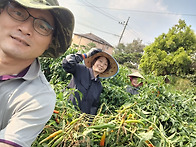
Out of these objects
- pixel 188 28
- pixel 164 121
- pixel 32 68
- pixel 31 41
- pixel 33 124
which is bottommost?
pixel 164 121

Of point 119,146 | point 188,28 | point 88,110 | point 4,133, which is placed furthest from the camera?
point 188,28

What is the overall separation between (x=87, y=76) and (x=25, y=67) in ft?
5.35

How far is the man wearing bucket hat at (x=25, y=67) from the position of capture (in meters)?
0.72

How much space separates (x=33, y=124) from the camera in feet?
2.42

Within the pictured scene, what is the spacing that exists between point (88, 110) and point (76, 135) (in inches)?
61.5

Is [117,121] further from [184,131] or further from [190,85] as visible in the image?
[190,85]

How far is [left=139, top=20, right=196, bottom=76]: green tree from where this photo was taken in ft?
49.8

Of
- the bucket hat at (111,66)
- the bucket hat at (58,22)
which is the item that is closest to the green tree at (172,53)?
the bucket hat at (111,66)

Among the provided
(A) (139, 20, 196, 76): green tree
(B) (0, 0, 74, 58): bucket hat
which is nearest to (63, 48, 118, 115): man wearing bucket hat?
(B) (0, 0, 74, 58): bucket hat

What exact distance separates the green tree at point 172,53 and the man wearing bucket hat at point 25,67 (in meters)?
14.9

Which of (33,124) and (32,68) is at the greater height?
(32,68)

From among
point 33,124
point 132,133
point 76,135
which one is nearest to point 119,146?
→ point 132,133

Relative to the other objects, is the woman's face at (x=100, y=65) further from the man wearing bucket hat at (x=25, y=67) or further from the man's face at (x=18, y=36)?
the man's face at (x=18, y=36)

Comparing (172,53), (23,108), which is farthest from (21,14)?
(172,53)
